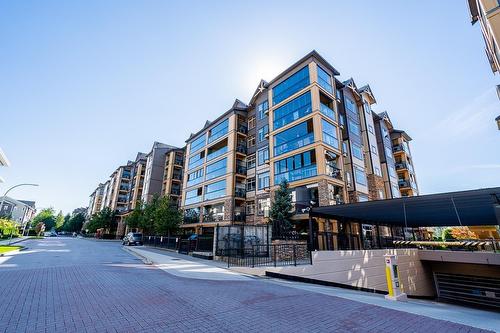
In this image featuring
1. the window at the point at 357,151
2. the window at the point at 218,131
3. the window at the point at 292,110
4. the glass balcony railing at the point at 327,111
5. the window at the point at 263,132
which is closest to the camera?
the glass balcony railing at the point at 327,111

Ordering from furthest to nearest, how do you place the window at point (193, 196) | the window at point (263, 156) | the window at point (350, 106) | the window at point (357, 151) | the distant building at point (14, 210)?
the distant building at point (14, 210) < the window at point (193, 196) < the window at point (263, 156) < the window at point (350, 106) < the window at point (357, 151)

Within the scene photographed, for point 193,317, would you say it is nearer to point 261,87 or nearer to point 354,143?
point 354,143

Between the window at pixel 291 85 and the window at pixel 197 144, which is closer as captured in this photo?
the window at pixel 291 85

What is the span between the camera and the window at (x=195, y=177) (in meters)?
37.7

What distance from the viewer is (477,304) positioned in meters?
16.8

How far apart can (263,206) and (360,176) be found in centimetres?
1109

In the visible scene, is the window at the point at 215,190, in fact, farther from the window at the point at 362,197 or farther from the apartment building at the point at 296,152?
the window at the point at 362,197

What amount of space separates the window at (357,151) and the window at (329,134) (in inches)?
140

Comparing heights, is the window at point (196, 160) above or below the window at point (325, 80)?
below

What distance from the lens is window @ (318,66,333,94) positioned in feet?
80.0

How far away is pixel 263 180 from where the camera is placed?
2798 centimetres

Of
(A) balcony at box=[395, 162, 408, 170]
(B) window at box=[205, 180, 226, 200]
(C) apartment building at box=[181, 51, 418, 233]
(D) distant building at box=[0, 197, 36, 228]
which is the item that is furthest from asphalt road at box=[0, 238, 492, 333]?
(D) distant building at box=[0, 197, 36, 228]

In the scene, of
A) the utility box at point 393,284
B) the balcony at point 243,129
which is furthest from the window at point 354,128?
the utility box at point 393,284

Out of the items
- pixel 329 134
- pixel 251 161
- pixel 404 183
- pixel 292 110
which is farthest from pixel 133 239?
pixel 404 183
